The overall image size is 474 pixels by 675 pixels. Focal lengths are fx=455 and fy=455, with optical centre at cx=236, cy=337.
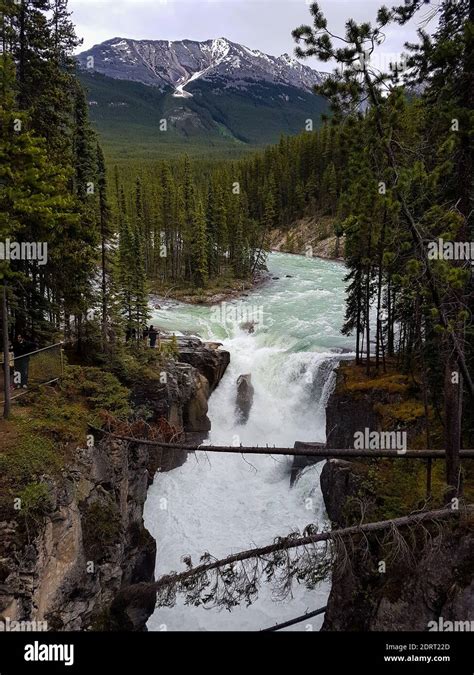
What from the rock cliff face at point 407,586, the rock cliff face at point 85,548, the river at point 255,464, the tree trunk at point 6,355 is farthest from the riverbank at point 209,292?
the rock cliff face at point 407,586

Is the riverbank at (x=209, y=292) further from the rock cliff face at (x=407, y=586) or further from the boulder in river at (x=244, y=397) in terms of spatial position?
the rock cliff face at (x=407, y=586)

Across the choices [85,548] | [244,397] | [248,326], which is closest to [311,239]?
[248,326]

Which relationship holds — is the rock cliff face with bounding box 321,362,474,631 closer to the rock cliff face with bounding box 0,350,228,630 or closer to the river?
the river

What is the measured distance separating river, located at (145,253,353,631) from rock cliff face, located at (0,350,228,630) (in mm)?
2844

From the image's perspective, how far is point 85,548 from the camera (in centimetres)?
1403

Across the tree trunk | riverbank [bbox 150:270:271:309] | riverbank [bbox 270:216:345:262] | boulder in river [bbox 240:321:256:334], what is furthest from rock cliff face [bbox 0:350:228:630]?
riverbank [bbox 270:216:345:262]

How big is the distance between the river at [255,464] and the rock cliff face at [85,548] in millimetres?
2844

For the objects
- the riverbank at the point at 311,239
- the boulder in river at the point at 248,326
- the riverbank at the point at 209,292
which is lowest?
the boulder in river at the point at 248,326

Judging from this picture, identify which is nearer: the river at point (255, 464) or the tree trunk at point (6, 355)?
the tree trunk at point (6, 355)

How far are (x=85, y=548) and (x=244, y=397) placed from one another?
19.4m

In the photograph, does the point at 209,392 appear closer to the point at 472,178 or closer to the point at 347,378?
the point at 347,378

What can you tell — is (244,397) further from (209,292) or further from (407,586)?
(209,292)

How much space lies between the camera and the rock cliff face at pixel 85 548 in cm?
1115
